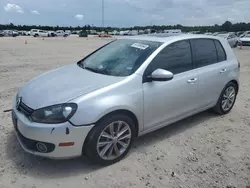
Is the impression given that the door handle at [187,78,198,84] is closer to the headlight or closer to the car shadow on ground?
the car shadow on ground

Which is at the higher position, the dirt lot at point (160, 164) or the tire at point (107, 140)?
the tire at point (107, 140)

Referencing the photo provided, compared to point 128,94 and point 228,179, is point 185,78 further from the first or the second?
point 228,179

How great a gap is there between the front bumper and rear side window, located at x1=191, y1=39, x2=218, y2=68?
7.67 ft

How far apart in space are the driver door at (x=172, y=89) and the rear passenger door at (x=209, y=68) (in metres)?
0.16

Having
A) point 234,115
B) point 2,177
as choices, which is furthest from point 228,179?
point 2,177

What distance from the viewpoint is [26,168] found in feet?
10.3

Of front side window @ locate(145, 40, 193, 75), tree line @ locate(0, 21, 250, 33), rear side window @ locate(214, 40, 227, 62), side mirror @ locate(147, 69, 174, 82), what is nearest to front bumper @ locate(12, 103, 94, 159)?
side mirror @ locate(147, 69, 174, 82)

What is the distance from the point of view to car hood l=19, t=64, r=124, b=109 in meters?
2.99

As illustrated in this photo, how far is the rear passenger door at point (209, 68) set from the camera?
4234 millimetres

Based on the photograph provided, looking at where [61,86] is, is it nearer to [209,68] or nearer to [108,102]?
[108,102]

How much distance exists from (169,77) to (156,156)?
1123 mm

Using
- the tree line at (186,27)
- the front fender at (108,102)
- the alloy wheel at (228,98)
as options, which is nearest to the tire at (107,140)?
the front fender at (108,102)

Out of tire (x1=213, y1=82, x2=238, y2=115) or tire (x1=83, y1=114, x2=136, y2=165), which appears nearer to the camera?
tire (x1=83, y1=114, x2=136, y2=165)

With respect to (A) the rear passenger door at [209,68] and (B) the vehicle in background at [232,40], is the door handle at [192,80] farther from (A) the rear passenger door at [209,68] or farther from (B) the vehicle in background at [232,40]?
(B) the vehicle in background at [232,40]
